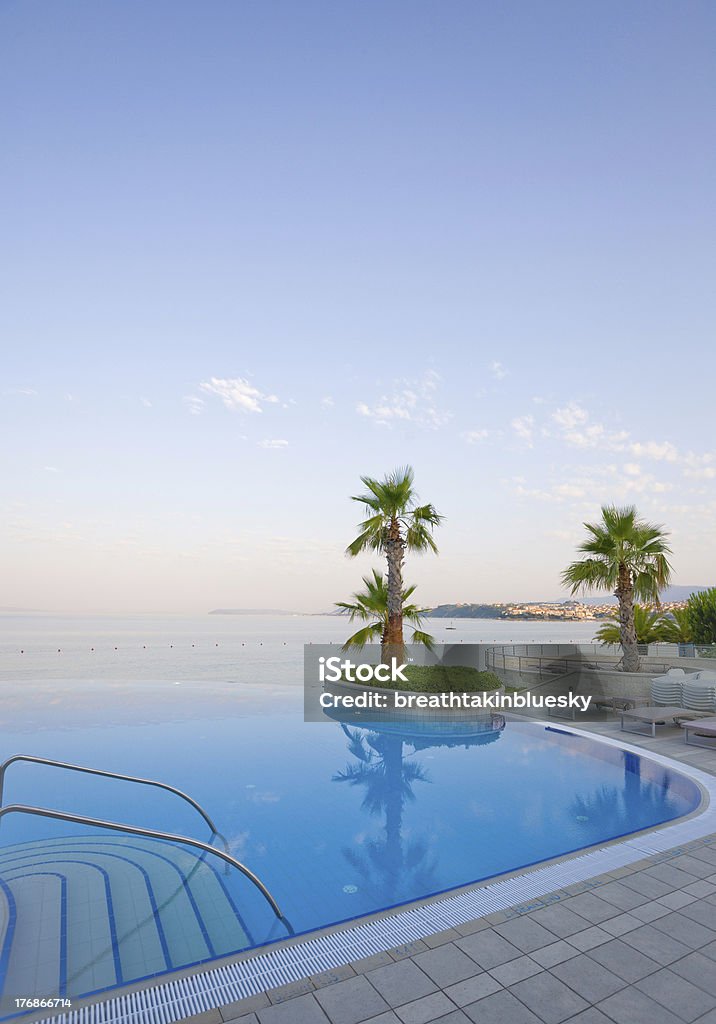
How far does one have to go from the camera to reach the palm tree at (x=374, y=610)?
1656cm

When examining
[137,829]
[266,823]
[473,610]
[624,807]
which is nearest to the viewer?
[137,829]

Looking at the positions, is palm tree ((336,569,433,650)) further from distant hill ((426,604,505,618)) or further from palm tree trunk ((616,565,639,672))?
distant hill ((426,604,505,618))

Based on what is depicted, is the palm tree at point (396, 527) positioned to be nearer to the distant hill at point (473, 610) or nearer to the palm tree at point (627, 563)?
the palm tree at point (627, 563)

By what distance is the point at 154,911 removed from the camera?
191 inches

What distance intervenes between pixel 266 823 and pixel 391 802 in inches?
80.2

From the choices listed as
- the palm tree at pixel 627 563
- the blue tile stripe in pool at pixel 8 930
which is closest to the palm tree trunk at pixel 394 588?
the palm tree at pixel 627 563

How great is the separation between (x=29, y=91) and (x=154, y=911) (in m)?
15.3

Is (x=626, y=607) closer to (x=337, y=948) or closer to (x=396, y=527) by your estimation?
(x=396, y=527)

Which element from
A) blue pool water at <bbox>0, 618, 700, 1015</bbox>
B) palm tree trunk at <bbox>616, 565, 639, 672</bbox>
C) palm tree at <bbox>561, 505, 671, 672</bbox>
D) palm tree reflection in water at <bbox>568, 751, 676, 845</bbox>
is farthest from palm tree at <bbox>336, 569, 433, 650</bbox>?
palm tree reflection in water at <bbox>568, 751, 676, 845</bbox>

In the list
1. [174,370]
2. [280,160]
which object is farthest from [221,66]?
[174,370]

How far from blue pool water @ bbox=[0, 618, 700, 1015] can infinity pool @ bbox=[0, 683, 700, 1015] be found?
0.08 feet

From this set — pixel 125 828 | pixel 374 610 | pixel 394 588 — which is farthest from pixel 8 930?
pixel 374 610

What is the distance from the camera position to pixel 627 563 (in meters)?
15.8

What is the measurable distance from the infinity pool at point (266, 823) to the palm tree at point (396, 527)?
3.23 metres
